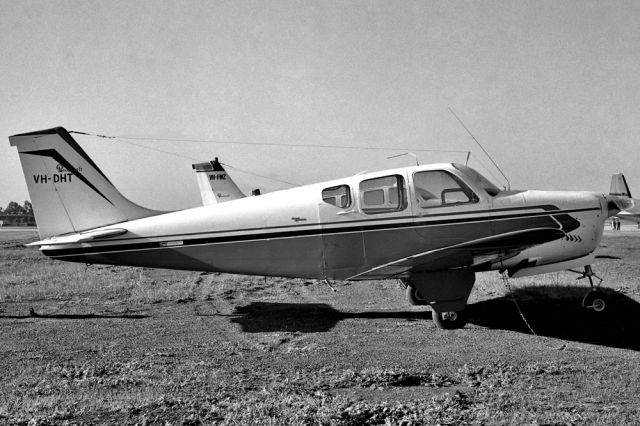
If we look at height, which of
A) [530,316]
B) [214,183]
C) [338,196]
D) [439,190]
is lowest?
[530,316]

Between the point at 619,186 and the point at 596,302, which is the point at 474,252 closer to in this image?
the point at 596,302

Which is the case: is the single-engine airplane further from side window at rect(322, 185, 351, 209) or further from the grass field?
the grass field

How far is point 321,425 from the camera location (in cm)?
447

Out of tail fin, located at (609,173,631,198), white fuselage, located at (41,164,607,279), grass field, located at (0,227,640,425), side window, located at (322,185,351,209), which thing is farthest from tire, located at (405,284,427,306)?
tail fin, located at (609,173,631,198)

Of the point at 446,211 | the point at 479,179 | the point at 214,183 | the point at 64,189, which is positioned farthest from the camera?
the point at 214,183

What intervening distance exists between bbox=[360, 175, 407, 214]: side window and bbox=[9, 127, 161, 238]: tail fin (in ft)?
14.3

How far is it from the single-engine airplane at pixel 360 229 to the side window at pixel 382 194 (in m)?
0.02

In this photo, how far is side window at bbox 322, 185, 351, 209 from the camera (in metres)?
9.60

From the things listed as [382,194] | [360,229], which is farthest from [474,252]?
[360,229]

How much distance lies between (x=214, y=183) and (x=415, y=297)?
15544 millimetres

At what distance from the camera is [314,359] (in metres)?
7.21

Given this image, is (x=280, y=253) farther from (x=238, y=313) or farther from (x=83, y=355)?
(x=83, y=355)

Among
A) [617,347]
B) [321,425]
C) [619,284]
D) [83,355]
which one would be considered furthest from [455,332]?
[619,284]

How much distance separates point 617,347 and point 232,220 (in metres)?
6.71
